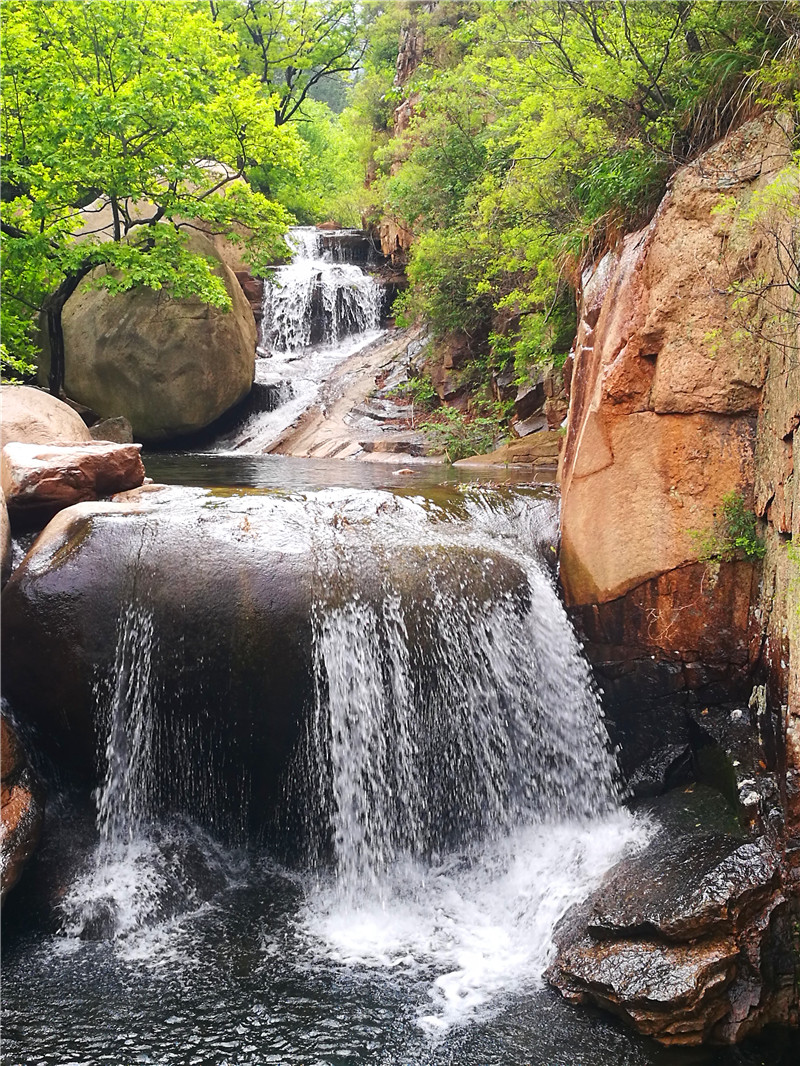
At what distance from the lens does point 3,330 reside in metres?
10.5

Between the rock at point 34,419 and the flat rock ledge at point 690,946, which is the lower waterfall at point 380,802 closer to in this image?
the flat rock ledge at point 690,946

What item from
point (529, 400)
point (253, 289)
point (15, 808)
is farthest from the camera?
point (253, 289)

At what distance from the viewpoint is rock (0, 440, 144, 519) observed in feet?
20.3

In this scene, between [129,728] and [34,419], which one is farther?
[34,419]

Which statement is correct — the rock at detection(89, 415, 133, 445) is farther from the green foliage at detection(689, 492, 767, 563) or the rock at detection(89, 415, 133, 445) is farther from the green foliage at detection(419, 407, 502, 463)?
the green foliage at detection(689, 492, 767, 563)

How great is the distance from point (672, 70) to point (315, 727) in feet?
18.6

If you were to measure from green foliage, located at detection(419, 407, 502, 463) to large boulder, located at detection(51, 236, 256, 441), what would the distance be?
3918 mm

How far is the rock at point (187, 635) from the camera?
17.7ft

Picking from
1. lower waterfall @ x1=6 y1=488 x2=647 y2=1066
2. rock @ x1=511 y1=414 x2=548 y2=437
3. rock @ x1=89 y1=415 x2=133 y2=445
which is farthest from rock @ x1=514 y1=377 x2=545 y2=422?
rock @ x1=89 y1=415 x2=133 y2=445

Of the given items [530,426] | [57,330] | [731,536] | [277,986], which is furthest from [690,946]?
[57,330]

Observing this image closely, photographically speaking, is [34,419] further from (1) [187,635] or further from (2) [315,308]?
(2) [315,308]

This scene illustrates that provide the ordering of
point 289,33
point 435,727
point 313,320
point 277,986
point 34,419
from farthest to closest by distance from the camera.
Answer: point 289,33 → point 313,320 → point 34,419 → point 435,727 → point 277,986

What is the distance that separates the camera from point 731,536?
5273 mm

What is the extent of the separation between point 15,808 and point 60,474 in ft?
8.60
